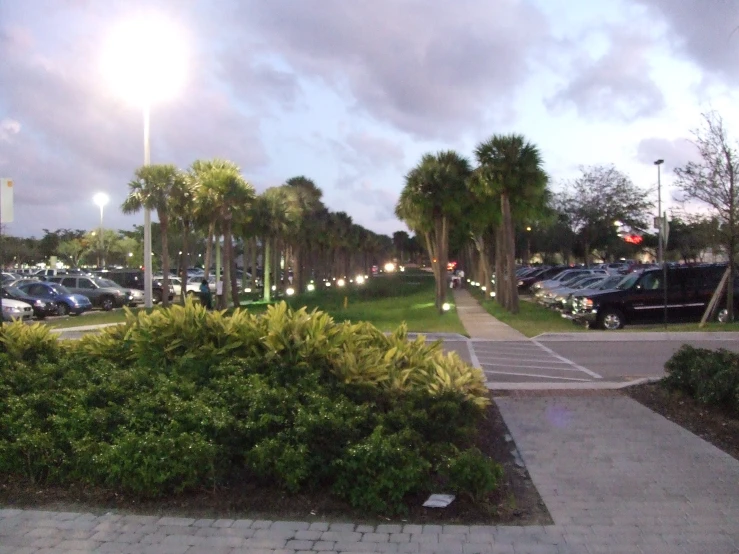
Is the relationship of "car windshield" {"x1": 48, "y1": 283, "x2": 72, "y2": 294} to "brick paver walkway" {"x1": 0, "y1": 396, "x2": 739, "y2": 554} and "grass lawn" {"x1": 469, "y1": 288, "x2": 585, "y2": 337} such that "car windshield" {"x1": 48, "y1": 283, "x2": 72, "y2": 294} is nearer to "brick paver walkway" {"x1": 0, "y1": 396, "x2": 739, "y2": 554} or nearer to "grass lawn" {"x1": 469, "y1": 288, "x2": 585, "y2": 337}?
"grass lawn" {"x1": 469, "y1": 288, "x2": 585, "y2": 337}

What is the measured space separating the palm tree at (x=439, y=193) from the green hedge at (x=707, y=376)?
21927mm

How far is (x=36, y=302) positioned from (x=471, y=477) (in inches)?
1204

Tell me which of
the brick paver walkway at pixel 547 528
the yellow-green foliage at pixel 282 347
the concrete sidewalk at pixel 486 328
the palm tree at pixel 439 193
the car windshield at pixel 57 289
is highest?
the palm tree at pixel 439 193

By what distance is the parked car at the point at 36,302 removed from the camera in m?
32.5

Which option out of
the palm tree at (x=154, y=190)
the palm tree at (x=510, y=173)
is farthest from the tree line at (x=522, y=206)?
the palm tree at (x=154, y=190)

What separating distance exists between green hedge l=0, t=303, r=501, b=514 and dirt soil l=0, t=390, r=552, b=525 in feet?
0.34

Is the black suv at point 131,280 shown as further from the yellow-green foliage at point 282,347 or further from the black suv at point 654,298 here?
the yellow-green foliage at point 282,347

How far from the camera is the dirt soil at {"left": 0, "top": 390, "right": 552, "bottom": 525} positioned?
233 inches

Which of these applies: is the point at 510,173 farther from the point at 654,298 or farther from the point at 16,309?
the point at 16,309

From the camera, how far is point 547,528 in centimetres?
570

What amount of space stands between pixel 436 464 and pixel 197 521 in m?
1.91

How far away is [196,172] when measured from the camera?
39375 mm

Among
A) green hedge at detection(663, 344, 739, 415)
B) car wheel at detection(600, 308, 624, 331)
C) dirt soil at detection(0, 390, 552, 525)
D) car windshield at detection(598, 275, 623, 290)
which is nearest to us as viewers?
dirt soil at detection(0, 390, 552, 525)

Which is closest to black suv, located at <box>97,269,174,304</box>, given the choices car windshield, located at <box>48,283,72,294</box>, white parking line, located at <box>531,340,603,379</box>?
car windshield, located at <box>48,283,72,294</box>
